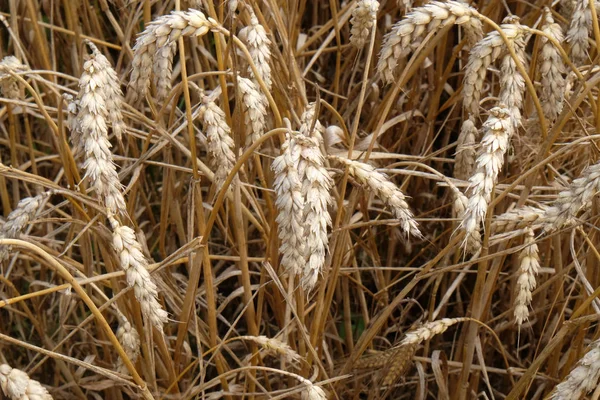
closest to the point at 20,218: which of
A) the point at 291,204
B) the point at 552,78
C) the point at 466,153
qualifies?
the point at 291,204

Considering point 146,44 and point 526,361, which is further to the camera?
point 526,361

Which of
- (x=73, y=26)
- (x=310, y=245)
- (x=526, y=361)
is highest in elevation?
(x=73, y=26)

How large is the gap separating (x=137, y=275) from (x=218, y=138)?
Result: 24 centimetres

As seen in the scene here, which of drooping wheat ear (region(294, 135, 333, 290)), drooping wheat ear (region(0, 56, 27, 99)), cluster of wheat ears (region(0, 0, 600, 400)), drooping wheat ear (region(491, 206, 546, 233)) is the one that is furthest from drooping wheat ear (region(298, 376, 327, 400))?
drooping wheat ear (region(0, 56, 27, 99))

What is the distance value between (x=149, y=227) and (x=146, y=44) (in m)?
0.92

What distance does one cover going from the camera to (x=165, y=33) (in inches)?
38.6

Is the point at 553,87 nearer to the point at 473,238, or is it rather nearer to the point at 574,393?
the point at 473,238

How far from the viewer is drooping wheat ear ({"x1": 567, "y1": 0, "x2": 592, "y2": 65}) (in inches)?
45.3

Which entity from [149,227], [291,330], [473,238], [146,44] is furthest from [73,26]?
[473,238]

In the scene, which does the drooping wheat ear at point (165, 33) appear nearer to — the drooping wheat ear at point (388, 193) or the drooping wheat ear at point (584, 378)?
the drooping wheat ear at point (388, 193)

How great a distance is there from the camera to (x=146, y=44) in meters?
1.02

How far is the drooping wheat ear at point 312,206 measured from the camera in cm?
87

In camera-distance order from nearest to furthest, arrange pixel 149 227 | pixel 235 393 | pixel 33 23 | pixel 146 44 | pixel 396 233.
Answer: pixel 146 44 < pixel 235 393 < pixel 33 23 < pixel 396 233 < pixel 149 227

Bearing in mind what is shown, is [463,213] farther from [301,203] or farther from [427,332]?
[301,203]
